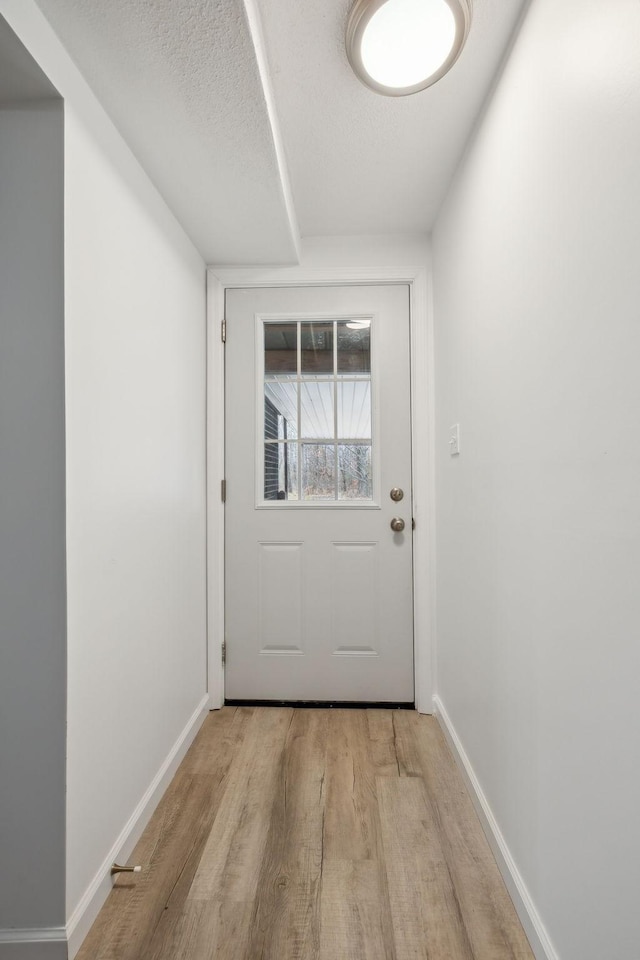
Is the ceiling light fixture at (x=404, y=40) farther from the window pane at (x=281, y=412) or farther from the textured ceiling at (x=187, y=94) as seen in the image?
the window pane at (x=281, y=412)

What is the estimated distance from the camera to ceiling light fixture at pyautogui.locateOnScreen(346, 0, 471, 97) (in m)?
1.17

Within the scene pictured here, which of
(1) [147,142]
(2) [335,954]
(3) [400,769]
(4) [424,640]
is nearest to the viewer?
(2) [335,954]

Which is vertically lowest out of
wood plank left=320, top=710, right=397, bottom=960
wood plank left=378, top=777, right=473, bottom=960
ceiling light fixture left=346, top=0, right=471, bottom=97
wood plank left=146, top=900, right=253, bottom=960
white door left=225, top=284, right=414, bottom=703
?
wood plank left=146, top=900, right=253, bottom=960

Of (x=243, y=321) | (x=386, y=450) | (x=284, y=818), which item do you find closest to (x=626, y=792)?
(x=284, y=818)

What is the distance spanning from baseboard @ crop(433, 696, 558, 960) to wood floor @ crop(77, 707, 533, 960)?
3cm

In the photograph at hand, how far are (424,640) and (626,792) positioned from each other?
1.54 metres

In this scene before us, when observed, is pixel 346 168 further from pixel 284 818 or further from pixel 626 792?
pixel 284 818

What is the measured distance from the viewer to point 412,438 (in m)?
2.33

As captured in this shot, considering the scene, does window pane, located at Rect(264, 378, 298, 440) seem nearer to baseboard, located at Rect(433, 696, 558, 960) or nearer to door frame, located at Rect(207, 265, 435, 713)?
door frame, located at Rect(207, 265, 435, 713)

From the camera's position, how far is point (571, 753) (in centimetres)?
95

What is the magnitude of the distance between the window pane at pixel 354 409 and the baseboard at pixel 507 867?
1360 mm

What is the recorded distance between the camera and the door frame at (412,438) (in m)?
2.29

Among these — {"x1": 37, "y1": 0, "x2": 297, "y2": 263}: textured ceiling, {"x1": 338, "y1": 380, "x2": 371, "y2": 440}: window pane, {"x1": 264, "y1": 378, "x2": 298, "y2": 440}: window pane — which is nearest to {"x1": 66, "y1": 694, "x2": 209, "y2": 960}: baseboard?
{"x1": 264, "y1": 378, "x2": 298, "y2": 440}: window pane

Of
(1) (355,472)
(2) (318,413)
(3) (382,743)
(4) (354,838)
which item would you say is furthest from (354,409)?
(4) (354,838)
